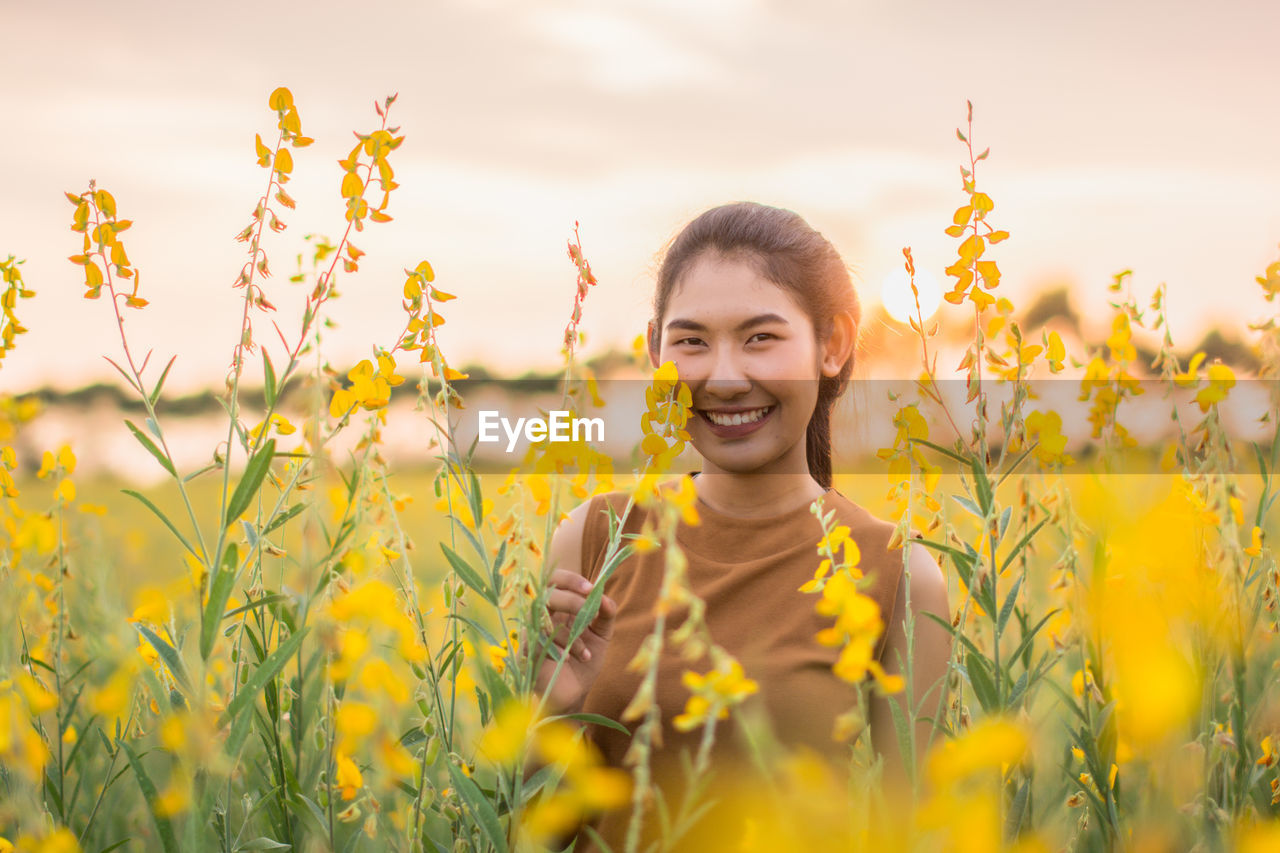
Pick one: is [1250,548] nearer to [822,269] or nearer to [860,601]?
[822,269]

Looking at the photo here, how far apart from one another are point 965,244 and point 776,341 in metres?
0.62

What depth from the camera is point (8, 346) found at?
6.06ft

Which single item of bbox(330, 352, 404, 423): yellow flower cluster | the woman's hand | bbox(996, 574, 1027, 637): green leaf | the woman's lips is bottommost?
the woman's hand

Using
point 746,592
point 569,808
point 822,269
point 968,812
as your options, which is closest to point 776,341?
point 822,269

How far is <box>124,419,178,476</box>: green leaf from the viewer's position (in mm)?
1359

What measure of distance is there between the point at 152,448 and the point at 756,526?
52.8 inches

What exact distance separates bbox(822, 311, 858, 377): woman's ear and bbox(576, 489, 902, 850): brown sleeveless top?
0.33 meters

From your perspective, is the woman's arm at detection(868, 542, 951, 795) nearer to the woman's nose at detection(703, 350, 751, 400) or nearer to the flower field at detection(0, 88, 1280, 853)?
the flower field at detection(0, 88, 1280, 853)

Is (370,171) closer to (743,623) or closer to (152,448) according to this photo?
(152,448)

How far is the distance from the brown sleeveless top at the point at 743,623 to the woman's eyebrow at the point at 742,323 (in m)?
0.41

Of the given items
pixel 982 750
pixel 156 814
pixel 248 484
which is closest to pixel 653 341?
pixel 248 484

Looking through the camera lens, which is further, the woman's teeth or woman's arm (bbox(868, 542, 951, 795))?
the woman's teeth

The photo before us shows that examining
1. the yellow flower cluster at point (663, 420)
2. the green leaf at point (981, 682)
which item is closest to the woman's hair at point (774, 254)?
the yellow flower cluster at point (663, 420)

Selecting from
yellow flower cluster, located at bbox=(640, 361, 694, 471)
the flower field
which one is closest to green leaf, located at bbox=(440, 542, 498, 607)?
the flower field
